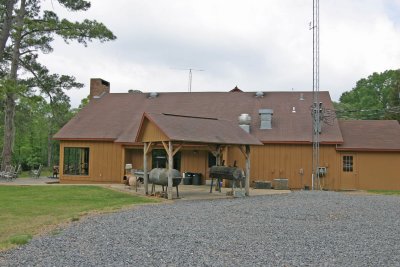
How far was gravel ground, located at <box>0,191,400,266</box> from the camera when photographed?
7574mm

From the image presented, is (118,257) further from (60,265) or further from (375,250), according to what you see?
(375,250)

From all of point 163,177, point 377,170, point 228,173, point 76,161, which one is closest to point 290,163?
point 377,170

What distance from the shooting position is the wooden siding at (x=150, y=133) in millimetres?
17734

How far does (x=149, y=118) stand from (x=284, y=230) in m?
9.11

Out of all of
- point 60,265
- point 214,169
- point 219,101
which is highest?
point 219,101

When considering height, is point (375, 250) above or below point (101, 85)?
below

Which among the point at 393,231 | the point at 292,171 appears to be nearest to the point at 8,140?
the point at 292,171

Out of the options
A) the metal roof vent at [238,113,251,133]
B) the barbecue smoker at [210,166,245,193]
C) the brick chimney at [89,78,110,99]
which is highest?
the brick chimney at [89,78,110,99]

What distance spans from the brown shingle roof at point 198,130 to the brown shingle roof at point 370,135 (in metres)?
7.27

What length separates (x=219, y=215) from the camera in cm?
1279

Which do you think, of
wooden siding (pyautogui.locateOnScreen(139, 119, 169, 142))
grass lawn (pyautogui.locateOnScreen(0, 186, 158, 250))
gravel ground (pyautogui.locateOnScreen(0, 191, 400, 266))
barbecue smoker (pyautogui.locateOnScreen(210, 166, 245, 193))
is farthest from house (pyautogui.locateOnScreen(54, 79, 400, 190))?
gravel ground (pyautogui.locateOnScreen(0, 191, 400, 266))

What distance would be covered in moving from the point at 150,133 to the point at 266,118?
9.37 m

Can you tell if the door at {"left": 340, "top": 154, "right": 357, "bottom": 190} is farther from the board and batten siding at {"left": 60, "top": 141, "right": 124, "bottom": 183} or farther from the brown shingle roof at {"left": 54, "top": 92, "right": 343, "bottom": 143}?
the board and batten siding at {"left": 60, "top": 141, "right": 124, "bottom": 183}

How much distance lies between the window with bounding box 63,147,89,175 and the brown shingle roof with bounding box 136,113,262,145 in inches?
358
